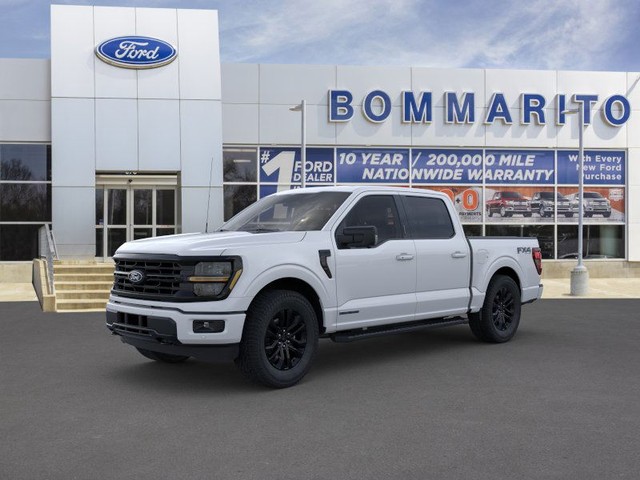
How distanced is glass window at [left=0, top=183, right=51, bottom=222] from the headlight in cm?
1636

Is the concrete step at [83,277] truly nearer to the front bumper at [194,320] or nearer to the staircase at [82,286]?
the staircase at [82,286]

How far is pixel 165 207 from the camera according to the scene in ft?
72.8

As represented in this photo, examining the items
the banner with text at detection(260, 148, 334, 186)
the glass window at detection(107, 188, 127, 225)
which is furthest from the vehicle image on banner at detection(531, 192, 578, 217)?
the glass window at detection(107, 188, 127, 225)

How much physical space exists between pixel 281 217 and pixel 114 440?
350 centimetres

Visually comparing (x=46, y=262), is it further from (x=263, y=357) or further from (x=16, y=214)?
(x=263, y=357)

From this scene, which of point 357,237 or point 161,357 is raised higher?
point 357,237

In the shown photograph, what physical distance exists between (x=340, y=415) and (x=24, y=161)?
18165 millimetres

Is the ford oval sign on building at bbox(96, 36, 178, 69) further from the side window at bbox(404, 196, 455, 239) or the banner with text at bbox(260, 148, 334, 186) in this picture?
the side window at bbox(404, 196, 455, 239)

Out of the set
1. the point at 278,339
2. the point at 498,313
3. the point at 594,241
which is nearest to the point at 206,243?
the point at 278,339

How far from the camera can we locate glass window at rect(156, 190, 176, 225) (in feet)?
72.6

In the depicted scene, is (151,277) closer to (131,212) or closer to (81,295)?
(81,295)

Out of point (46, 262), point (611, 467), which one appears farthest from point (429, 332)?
point (46, 262)

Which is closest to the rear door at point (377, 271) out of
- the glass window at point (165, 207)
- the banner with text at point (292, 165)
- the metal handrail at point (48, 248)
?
the metal handrail at point (48, 248)

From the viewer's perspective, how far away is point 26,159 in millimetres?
20984
